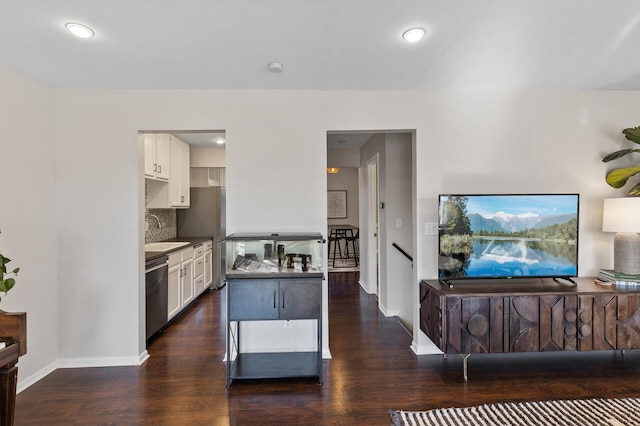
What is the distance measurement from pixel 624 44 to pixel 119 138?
12.7 feet

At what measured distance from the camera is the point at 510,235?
8.86 ft

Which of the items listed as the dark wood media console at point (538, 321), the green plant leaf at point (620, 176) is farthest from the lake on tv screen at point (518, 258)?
the green plant leaf at point (620, 176)

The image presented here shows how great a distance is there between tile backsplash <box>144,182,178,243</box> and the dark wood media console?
3.67 metres

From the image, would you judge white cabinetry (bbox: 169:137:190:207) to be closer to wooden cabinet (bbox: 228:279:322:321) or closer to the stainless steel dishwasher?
the stainless steel dishwasher

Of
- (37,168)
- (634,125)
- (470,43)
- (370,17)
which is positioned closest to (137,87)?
(37,168)

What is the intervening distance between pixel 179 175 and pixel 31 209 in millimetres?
2346

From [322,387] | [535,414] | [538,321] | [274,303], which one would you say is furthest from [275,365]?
[538,321]

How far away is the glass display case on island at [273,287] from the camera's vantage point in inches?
95.4

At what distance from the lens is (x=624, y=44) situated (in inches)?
86.3

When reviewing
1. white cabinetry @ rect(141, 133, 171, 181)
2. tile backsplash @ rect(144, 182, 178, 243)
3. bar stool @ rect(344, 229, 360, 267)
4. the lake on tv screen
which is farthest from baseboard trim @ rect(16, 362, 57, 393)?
bar stool @ rect(344, 229, 360, 267)

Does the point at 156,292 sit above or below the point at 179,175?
below

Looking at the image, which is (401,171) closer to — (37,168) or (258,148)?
(258,148)

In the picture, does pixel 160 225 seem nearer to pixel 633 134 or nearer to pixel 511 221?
pixel 511 221

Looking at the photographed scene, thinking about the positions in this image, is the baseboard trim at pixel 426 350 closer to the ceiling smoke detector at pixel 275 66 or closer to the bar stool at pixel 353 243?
the ceiling smoke detector at pixel 275 66
